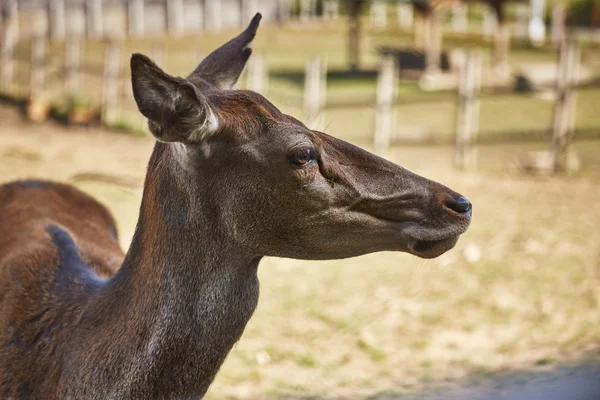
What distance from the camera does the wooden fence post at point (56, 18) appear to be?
30.0m

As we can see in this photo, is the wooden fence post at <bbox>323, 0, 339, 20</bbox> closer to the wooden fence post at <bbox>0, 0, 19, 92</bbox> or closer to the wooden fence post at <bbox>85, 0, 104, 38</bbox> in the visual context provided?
the wooden fence post at <bbox>85, 0, 104, 38</bbox>

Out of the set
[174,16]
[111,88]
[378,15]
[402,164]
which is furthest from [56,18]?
[402,164]

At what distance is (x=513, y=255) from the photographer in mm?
8594

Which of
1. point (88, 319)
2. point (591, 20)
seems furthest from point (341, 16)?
point (88, 319)

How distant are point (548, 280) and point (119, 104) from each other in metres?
13.2

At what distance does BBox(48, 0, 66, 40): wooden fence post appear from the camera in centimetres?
2997

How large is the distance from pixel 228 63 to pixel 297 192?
804 mm

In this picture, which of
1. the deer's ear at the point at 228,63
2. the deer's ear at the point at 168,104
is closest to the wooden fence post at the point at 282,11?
the deer's ear at the point at 228,63

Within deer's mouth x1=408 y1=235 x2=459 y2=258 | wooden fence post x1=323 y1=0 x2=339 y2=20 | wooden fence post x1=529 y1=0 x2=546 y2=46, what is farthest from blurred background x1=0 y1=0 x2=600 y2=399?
wooden fence post x1=323 y1=0 x2=339 y2=20

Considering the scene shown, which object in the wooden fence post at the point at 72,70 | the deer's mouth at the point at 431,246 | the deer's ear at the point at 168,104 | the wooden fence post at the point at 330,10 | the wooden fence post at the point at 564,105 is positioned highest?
the wooden fence post at the point at 330,10

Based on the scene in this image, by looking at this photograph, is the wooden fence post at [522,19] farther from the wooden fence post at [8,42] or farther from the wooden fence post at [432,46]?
the wooden fence post at [8,42]

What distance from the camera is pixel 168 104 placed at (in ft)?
8.66

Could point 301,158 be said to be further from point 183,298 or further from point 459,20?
point 459,20

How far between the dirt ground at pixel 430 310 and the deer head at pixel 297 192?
3.75 ft
